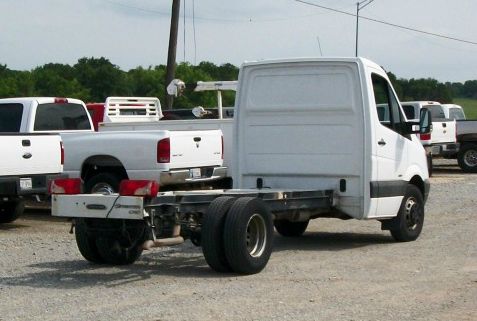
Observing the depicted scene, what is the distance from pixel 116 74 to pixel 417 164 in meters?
60.6

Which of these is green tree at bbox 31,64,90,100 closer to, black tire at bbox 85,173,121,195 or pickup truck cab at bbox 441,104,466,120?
pickup truck cab at bbox 441,104,466,120

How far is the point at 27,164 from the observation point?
14.6m

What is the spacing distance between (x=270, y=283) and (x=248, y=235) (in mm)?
843

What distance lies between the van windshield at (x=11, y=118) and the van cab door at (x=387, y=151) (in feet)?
21.3

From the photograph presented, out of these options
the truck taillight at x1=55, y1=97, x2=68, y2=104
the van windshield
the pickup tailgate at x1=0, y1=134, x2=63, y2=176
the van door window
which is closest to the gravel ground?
the pickup tailgate at x1=0, y1=134, x2=63, y2=176

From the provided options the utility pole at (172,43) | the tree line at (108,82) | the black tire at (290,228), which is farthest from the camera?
the tree line at (108,82)

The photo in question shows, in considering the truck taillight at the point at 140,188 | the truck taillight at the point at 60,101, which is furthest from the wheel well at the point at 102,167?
the truck taillight at the point at 140,188

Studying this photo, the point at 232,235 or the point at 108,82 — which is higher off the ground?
the point at 108,82

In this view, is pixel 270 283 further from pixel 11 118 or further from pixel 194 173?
pixel 11 118

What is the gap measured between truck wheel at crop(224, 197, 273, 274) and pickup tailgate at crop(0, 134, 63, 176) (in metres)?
5.31

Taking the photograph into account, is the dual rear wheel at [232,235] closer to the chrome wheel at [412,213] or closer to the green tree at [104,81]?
the chrome wheel at [412,213]

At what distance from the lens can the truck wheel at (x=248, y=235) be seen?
9.88 metres

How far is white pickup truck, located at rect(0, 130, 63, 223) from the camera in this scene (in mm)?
14234

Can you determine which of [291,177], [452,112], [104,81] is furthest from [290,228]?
[104,81]
